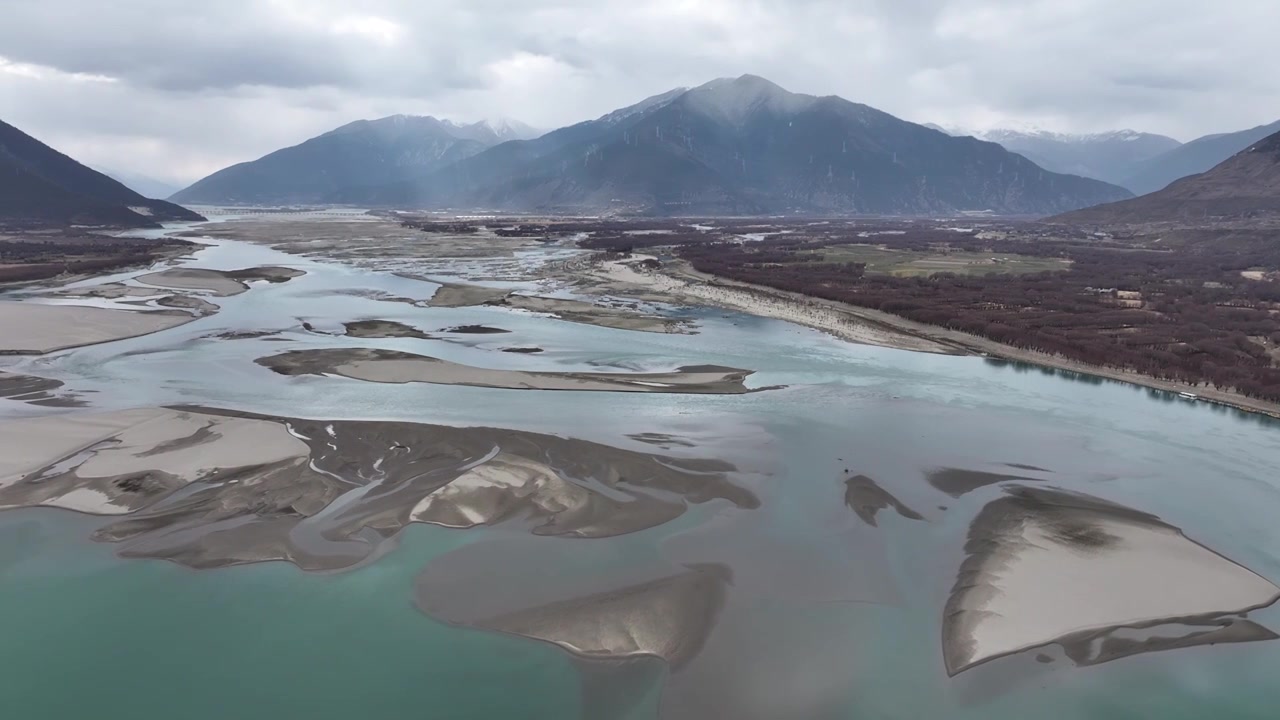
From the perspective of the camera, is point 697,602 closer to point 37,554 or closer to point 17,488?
point 37,554

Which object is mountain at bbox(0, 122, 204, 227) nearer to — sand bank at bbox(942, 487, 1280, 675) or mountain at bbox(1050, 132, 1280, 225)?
sand bank at bbox(942, 487, 1280, 675)

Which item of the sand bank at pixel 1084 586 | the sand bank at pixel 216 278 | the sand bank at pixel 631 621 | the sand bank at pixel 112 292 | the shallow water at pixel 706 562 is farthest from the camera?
the sand bank at pixel 216 278

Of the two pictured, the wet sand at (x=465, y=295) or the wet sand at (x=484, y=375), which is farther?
the wet sand at (x=465, y=295)

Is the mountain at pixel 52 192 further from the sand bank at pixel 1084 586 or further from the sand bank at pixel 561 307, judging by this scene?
the sand bank at pixel 1084 586

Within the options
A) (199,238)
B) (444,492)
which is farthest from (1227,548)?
(199,238)

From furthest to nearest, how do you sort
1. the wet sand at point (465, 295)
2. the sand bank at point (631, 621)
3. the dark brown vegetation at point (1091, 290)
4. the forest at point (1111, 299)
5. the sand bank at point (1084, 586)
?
the wet sand at point (465, 295) → the dark brown vegetation at point (1091, 290) → the forest at point (1111, 299) → the sand bank at point (1084, 586) → the sand bank at point (631, 621)

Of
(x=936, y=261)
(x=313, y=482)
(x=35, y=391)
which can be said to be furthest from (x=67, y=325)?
(x=936, y=261)

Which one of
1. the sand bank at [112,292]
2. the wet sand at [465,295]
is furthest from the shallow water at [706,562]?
the sand bank at [112,292]
